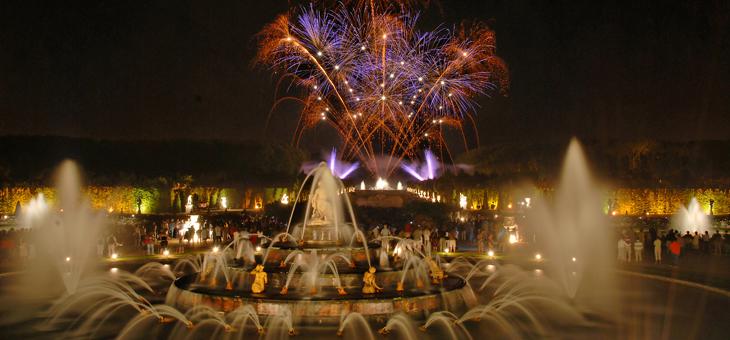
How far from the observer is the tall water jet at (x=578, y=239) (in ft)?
59.6

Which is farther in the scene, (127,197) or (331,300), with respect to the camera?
(127,197)

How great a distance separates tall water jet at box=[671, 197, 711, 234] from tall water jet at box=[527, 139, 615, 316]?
19.3 ft

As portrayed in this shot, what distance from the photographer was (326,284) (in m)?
15.6

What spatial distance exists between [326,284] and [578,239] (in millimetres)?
23432

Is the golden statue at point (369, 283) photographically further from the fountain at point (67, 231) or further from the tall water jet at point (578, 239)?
the fountain at point (67, 231)

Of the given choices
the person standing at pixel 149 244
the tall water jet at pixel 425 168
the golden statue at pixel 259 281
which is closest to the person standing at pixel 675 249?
the golden statue at pixel 259 281

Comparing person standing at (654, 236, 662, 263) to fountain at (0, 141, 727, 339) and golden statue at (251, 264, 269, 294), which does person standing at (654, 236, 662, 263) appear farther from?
golden statue at (251, 264, 269, 294)

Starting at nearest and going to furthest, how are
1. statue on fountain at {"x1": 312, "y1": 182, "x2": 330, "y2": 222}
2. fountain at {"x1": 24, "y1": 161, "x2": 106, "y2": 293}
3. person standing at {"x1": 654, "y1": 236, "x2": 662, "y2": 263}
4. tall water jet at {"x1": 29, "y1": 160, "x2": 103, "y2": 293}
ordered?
1. statue on fountain at {"x1": 312, "y1": 182, "x2": 330, "y2": 222}
2. tall water jet at {"x1": 29, "y1": 160, "x2": 103, "y2": 293}
3. fountain at {"x1": 24, "y1": 161, "x2": 106, "y2": 293}
4. person standing at {"x1": 654, "y1": 236, "x2": 662, "y2": 263}

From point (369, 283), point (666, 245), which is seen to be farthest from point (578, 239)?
point (369, 283)

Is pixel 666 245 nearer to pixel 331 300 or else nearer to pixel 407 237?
pixel 407 237

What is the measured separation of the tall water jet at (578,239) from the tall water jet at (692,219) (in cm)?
587

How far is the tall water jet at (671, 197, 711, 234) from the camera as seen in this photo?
4644 cm

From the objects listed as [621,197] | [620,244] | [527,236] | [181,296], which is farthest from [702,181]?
[181,296]

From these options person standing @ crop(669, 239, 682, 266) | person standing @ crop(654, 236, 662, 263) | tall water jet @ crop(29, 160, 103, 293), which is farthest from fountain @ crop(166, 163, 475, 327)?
person standing @ crop(654, 236, 662, 263)
